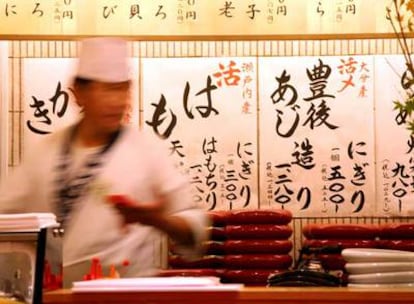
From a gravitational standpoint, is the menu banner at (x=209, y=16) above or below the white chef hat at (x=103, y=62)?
above

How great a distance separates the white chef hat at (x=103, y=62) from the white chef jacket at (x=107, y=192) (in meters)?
0.26

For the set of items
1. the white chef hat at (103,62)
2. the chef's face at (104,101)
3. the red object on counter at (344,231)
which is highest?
the white chef hat at (103,62)

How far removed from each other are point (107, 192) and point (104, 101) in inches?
14.2

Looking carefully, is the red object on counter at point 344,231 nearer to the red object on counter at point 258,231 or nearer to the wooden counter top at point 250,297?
the red object on counter at point 258,231

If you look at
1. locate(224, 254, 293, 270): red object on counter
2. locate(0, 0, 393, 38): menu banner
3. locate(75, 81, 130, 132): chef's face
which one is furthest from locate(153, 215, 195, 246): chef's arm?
locate(0, 0, 393, 38): menu banner

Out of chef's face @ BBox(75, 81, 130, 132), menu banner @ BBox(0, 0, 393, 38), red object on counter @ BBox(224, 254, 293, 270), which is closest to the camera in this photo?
chef's face @ BBox(75, 81, 130, 132)

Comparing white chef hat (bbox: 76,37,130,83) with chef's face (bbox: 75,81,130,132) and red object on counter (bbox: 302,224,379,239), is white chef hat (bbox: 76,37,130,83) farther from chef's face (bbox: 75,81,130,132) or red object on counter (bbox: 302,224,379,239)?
red object on counter (bbox: 302,224,379,239)

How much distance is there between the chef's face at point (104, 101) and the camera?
3.48 metres

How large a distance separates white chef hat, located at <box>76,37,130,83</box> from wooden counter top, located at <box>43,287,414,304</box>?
1.15 meters

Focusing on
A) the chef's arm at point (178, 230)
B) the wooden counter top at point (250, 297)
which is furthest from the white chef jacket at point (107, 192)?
the wooden counter top at point (250, 297)

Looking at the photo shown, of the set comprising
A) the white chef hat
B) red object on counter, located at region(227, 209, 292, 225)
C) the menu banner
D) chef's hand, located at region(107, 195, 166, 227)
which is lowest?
red object on counter, located at region(227, 209, 292, 225)

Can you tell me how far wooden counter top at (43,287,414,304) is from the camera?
2504 millimetres

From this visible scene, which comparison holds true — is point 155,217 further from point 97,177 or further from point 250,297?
Answer: point 97,177

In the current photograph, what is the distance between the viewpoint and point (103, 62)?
3527 millimetres
